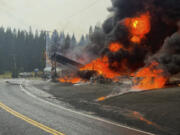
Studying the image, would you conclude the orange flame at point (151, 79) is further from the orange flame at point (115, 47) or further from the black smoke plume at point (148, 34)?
the orange flame at point (115, 47)

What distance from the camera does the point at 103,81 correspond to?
2520 cm

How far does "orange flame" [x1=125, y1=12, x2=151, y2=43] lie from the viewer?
90.8 feet

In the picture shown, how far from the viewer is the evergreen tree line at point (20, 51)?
8069 centimetres

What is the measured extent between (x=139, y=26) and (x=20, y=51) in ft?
229

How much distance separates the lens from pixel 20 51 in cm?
8606

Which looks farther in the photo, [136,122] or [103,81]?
[103,81]

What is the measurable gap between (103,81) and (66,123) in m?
17.5

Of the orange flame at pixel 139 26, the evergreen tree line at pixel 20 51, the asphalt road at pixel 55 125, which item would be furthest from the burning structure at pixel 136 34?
the evergreen tree line at pixel 20 51

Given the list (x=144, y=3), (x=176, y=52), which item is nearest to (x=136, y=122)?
(x=176, y=52)

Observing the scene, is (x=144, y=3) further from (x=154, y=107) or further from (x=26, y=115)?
(x=26, y=115)

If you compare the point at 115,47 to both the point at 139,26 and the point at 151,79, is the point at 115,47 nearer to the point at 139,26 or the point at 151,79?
the point at 139,26

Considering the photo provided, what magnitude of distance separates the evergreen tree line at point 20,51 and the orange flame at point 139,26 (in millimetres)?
57747

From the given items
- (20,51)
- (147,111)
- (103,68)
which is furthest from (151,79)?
(20,51)

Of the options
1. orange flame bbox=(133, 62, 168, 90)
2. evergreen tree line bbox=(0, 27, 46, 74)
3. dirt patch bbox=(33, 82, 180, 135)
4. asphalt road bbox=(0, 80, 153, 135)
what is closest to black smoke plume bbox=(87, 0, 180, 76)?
orange flame bbox=(133, 62, 168, 90)
